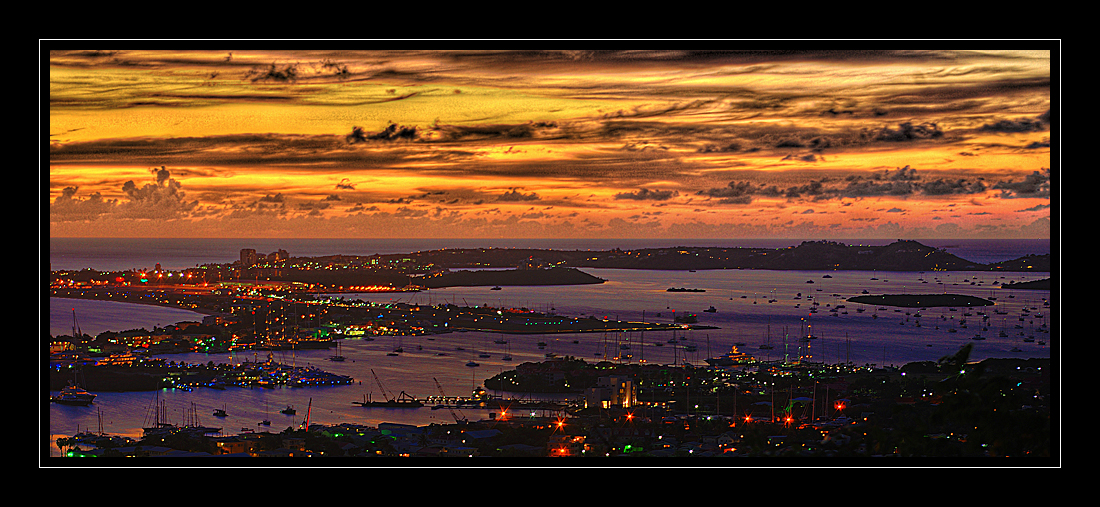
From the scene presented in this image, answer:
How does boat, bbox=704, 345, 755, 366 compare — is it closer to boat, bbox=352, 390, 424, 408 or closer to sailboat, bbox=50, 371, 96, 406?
boat, bbox=352, 390, 424, 408

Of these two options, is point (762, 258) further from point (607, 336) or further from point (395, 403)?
point (395, 403)

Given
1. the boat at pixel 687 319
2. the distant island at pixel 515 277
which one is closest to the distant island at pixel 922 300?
the boat at pixel 687 319

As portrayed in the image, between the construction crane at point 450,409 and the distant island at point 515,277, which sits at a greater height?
the distant island at point 515,277

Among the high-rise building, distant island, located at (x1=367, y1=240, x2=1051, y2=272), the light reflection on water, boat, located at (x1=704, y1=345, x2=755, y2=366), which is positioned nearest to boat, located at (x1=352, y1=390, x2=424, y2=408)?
the light reflection on water

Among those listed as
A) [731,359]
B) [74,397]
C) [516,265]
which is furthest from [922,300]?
[74,397]

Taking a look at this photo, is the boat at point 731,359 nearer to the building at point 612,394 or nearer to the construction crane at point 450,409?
the building at point 612,394

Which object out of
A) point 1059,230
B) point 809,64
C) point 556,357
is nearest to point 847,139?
point 809,64

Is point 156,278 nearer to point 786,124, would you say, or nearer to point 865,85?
point 786,124
